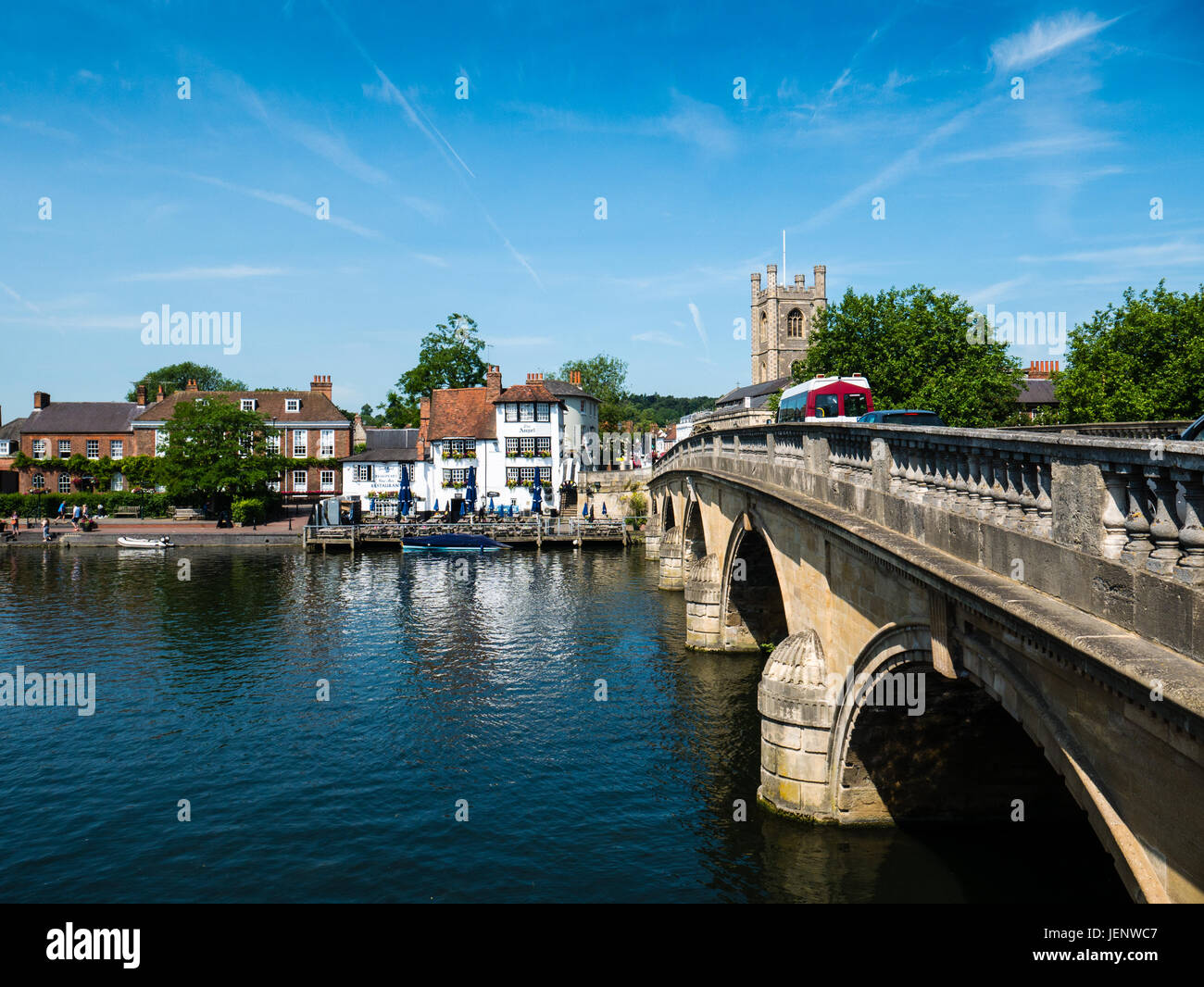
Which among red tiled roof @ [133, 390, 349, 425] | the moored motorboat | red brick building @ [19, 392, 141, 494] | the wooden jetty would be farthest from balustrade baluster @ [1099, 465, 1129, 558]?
red brick building @ [19, 392, 141, 494]

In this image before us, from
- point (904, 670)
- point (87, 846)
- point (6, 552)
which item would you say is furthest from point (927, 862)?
point (6, 552)

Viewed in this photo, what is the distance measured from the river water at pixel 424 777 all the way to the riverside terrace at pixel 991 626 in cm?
152

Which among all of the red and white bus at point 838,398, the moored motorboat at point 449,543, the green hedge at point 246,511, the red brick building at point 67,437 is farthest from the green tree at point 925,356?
the red brick building at point 67,437

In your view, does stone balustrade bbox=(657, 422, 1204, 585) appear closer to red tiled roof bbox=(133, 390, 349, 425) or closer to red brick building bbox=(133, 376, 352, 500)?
red brick building bbox=(133, 376, 352, 500)

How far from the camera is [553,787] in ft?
61.3

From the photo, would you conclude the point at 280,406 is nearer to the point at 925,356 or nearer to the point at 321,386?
the point at 321,386

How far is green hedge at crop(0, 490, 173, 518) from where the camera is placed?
7319 cm

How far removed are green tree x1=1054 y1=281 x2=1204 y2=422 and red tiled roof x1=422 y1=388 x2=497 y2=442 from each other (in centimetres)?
4822

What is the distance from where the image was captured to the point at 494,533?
6181cm

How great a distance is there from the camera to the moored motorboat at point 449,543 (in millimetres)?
57781

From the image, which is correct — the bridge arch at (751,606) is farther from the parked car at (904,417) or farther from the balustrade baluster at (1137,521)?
the balustrade baluster at (1137,521)

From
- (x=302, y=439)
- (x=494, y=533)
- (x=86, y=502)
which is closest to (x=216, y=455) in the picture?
(x=302, y=439)

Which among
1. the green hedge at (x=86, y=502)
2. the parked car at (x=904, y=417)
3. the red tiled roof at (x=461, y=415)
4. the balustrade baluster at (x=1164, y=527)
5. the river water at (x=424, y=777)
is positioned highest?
the red tiled roof at (x=461, y=415)
